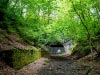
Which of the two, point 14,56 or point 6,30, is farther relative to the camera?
point 6,30

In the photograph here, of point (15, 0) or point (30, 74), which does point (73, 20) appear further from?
point (30, 74)

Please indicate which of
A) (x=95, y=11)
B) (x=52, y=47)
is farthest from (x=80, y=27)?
(x=52, y=47)

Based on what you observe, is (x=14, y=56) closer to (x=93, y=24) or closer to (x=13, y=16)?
(x=13, y=16)

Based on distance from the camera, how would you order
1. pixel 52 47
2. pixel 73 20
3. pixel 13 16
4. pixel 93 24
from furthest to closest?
pixel 52 47
pixel 73 20
pixel 93 24
pixel 13 16

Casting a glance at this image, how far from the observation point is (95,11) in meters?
17.7

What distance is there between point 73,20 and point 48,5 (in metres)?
4.71

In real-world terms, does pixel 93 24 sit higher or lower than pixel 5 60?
higher

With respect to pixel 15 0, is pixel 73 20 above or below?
below

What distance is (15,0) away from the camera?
17.1 metres

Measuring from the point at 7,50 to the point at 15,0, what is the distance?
742cm

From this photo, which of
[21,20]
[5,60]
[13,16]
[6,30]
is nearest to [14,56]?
[5,60]

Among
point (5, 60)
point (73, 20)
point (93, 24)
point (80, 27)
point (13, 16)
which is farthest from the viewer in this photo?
point (73, 20)

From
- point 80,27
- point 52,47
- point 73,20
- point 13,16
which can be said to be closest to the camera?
point 13,16

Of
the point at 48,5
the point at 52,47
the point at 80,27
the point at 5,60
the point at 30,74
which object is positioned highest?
the point at 48,5
